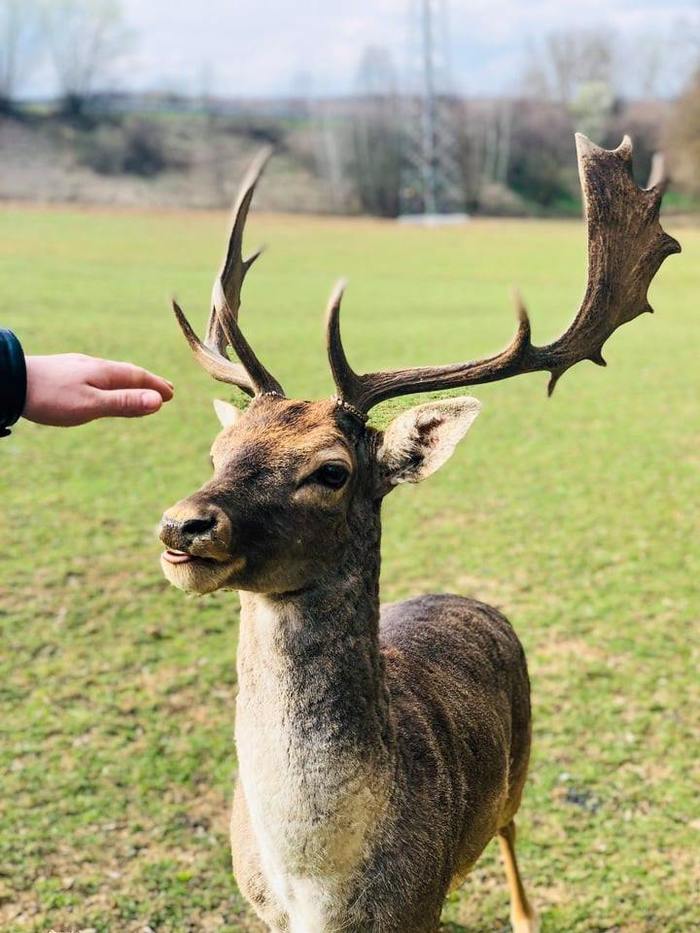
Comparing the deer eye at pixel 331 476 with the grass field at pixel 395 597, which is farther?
the grass field at pixel 395 597

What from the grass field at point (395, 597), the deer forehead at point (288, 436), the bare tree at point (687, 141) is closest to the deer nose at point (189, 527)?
the deer forehead at point (288, 436)

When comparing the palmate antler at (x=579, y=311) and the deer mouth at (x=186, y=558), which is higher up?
the palmate antler at (x=579, y=311)

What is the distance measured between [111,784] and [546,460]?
7001 millimetres

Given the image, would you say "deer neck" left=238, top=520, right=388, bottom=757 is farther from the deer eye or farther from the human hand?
the human hand

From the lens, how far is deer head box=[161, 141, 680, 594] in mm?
2537

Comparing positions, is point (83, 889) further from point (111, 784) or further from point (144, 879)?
Answer: point (111, 784)

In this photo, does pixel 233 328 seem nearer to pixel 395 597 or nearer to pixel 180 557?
pixel 180 557

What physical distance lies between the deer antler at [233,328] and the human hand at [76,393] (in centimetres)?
24

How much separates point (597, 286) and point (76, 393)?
1764 millimetres

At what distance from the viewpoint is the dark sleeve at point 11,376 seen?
2914 mm

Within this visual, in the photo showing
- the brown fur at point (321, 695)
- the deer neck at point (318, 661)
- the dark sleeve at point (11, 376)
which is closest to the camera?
the brown fur at point (321, 695)

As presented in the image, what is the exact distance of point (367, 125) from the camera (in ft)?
223

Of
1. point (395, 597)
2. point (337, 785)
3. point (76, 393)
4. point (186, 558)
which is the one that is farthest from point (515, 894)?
point (395, 597)

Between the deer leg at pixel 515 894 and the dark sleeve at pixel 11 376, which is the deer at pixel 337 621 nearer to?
the dark sleeve at pixel 11 376
